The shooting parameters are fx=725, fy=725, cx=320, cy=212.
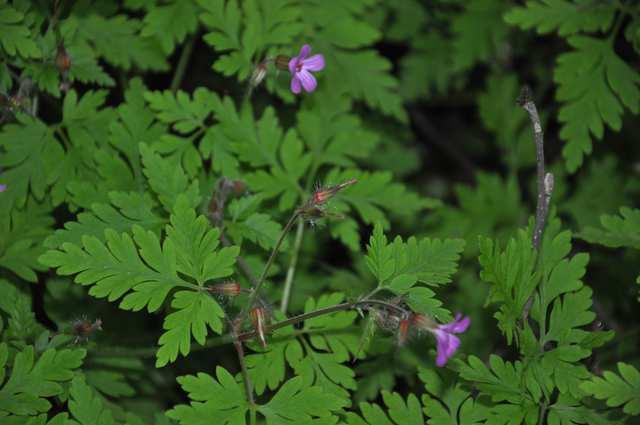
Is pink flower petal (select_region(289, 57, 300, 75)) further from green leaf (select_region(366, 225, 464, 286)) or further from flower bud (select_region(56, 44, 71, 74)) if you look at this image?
flower bud (select_region(56, 44, 71, 74))

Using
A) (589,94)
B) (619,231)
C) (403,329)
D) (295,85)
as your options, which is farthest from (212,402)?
(589,94)

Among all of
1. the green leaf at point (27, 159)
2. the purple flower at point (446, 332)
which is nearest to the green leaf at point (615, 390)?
the purple flower at point (446, 332)

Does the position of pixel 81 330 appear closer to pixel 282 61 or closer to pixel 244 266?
pixel 244 266

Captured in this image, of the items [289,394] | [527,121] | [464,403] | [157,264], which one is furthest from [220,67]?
[527,121]

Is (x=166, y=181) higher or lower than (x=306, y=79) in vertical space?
lower

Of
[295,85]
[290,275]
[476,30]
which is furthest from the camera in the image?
[476,30]

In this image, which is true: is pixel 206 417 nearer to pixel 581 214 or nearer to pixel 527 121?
pixel 581 214

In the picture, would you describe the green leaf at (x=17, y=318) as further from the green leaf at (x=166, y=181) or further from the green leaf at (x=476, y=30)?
the green leaf at (x=476, y=30)
